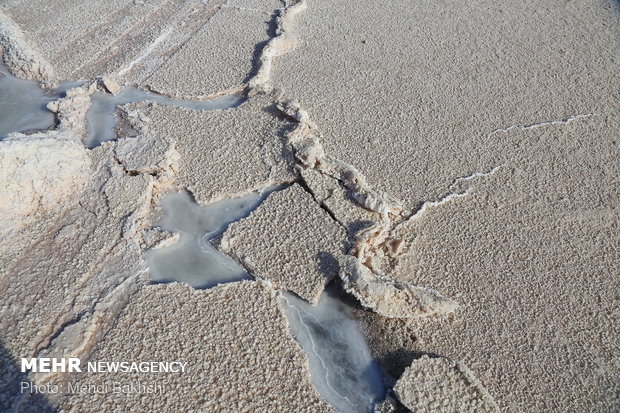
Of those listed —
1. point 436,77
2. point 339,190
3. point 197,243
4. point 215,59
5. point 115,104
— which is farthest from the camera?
point 215,59

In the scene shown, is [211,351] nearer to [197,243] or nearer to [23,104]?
[197,243]

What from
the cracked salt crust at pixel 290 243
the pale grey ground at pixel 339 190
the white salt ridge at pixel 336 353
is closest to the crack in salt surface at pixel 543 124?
the pale grey ground at pixel 339 190

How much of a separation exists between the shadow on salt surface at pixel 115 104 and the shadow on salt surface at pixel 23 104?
330 millimetres

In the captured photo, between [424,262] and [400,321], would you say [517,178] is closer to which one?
[424,262]

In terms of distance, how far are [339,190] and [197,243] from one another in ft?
3.13

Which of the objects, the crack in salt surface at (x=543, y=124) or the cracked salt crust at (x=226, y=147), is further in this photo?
the crack in salt surface at (x=543, y=124)

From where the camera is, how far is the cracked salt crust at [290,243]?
254 centimetres

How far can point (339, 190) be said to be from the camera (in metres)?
2.95

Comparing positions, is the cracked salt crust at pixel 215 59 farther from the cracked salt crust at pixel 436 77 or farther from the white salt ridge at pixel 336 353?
the white salt ridge at pixel 336 353

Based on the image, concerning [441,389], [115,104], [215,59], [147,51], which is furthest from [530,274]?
[147,51]

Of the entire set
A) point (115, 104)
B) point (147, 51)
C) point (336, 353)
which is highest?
point (147, 51)

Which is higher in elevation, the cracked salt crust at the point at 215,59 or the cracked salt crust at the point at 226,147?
the cracked salt crust at the point at 215,59

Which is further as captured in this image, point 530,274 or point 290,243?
point 290,243

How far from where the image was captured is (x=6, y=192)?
283 cm
